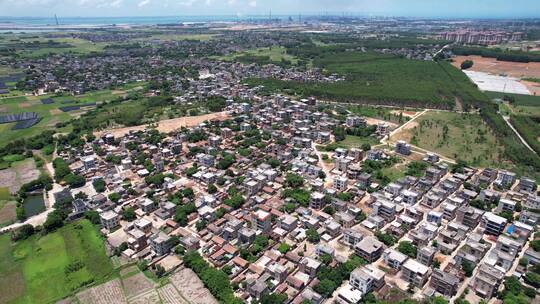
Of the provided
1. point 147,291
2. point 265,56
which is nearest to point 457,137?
point 147,291

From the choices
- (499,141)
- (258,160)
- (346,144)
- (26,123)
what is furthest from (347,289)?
(26,123)

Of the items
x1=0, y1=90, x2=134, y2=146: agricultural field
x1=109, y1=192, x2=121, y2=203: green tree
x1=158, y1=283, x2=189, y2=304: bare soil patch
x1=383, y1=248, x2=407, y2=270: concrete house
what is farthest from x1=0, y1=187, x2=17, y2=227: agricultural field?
x1=383, y1=248, x2=407, y2=270: concrete house

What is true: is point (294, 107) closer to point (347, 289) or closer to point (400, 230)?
point (400, 230)

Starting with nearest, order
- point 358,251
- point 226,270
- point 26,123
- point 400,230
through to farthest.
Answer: point 226,270
point 358,251
point 400,230
point 26,123

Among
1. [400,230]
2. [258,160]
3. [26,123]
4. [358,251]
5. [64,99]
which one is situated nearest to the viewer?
[358,251]

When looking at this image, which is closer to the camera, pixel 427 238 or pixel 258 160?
pixel 427 238

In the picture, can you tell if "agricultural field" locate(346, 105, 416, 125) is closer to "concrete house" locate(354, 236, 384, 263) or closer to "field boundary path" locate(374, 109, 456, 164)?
"field boundary path" locate(374, 109, 456, 164)
